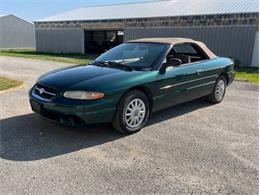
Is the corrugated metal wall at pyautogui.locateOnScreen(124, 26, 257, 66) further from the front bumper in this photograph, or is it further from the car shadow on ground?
the front bumper

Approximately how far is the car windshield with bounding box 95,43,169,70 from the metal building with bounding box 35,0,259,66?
470 inches

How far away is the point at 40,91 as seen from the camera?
4.63m

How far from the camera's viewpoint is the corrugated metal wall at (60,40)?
83.5ft

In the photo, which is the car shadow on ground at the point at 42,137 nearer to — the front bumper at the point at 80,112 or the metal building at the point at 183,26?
the front bumper at the point at 80,112

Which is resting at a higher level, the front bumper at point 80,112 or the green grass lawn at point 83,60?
the front bumper at point 80,112

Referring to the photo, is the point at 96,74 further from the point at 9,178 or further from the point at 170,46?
the point at 9,178

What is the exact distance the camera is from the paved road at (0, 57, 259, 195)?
315 centimetres

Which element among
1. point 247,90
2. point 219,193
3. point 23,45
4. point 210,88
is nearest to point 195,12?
point 247,90

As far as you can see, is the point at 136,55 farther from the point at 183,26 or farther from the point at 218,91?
the point at 183,26

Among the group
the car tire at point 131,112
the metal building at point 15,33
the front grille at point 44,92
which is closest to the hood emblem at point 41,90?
the front grille at point 44,92

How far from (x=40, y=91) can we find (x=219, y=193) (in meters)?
3.08

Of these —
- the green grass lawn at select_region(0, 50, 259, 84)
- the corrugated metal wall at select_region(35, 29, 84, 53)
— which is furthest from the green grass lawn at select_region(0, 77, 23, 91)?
the corrugated metal wall at select_region(35, 29, 84, 53)

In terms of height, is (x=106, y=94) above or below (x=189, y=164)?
above

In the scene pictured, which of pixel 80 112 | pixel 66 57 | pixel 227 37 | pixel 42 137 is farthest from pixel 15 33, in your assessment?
pixel 80 112
